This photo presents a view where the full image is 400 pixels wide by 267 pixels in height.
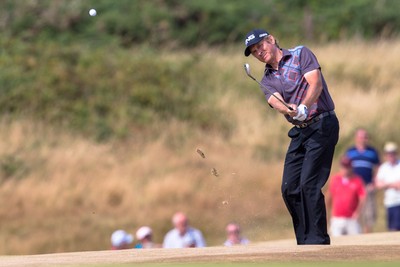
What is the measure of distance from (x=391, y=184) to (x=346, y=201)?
0.88 meters

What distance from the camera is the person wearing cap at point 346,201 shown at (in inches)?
635

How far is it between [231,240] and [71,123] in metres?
12.0

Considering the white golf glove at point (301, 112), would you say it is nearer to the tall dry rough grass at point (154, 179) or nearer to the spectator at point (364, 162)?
the spectator at point (364, 162)

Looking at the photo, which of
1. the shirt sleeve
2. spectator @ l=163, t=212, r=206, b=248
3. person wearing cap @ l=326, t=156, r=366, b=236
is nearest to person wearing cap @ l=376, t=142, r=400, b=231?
person wearing cap @ l=326, t=156, r=366, b=236

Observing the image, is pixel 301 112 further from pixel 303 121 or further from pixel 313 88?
pixel 303 121

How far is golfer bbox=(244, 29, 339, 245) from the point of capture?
368 inches

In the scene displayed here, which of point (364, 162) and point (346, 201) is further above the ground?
point (364, 162)

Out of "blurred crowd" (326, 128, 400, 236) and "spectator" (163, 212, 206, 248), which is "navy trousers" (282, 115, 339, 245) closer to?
"spectator" (163, 212, 206, 248)

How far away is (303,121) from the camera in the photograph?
955 centimetres

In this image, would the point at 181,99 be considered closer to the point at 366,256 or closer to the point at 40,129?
the point at 40,129

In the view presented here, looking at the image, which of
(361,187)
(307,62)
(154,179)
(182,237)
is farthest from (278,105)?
(154,179)

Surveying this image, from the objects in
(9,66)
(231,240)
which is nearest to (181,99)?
(9,66)

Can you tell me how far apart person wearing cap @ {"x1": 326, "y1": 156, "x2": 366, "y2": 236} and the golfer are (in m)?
6.23

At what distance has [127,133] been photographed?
24828mm
